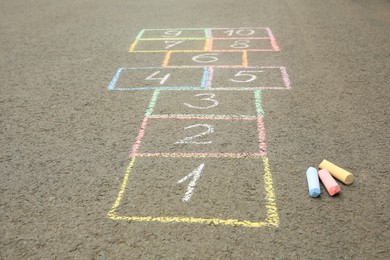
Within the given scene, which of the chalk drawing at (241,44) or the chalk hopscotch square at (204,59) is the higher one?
the chalk drawing at (241,44)

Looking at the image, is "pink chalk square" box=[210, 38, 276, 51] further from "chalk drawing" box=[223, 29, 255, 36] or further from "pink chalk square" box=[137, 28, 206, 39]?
"pink chalk square" box=[137, 28, 206, 39]

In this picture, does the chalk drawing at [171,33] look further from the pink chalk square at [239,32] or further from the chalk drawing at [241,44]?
the chalk drawing at [241,44]

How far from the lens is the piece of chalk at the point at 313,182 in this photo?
3037mm

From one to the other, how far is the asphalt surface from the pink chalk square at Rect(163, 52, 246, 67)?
0.04m

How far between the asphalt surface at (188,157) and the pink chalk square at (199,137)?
0.02 meters

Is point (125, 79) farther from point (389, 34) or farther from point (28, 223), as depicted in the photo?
point (389, 34)

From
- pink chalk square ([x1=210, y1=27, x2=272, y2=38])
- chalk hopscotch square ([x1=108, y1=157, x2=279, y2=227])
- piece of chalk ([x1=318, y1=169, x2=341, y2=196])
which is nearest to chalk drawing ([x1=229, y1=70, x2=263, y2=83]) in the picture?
pink chalk square ([x1=210, y1=27, x2=272, y2=38])

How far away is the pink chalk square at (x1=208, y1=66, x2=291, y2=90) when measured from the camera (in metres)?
4.77

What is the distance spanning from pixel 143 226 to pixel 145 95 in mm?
2126

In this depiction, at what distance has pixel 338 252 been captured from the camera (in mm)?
2590

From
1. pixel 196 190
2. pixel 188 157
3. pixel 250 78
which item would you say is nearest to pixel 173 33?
pixel 250 78

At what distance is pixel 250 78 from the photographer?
498cm

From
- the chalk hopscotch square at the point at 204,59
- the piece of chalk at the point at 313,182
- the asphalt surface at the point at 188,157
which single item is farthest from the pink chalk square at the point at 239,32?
the piece of chalk at the point at 313,182

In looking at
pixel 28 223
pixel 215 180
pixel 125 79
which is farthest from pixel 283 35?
pixel 28 223
